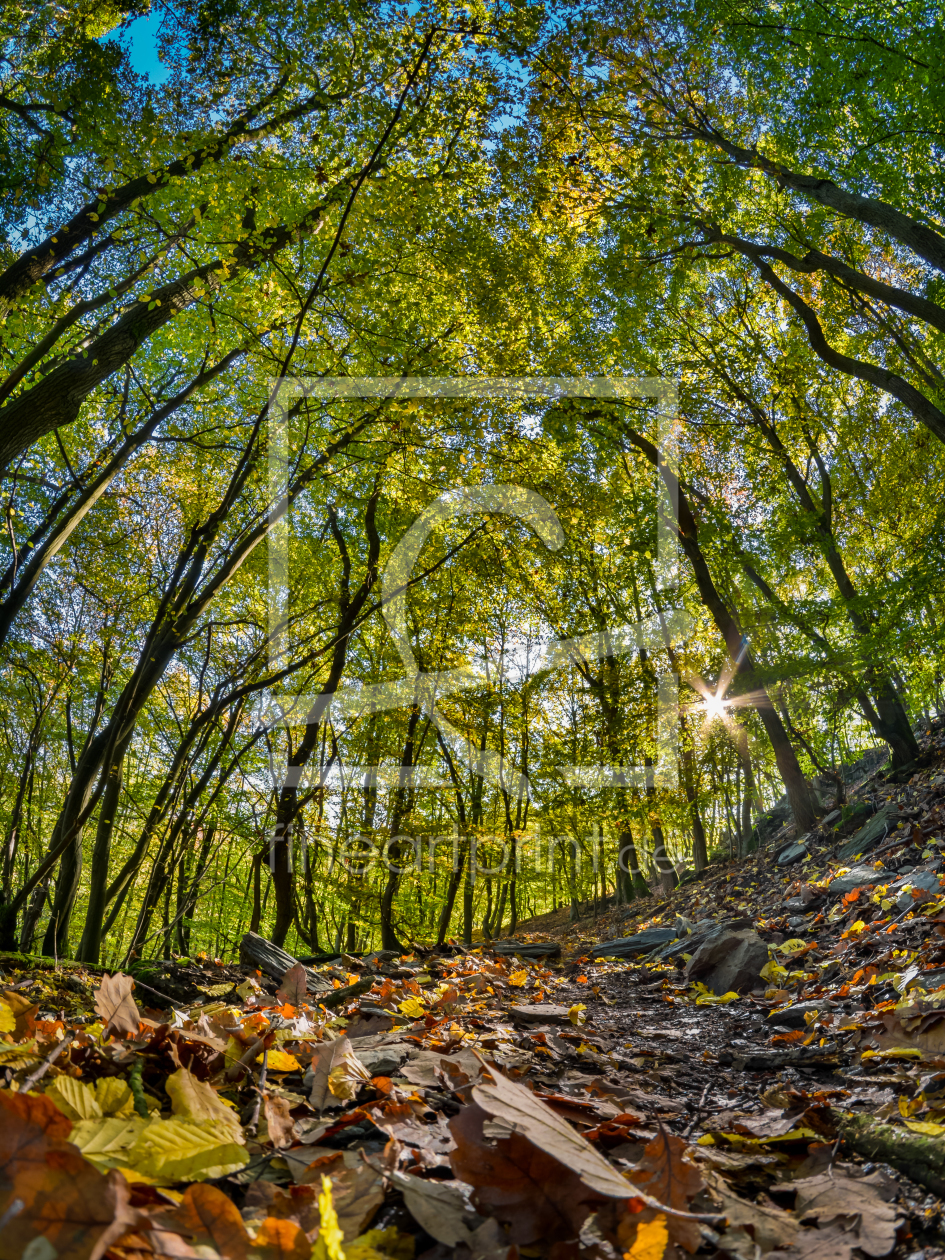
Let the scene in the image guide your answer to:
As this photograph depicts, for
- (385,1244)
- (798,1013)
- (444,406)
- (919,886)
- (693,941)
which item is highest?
(444,406)

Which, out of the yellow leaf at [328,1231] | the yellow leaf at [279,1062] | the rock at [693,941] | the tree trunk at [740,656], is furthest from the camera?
the tree trunk at [740,656]

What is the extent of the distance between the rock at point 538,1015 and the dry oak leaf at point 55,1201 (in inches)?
106

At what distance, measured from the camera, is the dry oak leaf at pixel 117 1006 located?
1597 millimetres

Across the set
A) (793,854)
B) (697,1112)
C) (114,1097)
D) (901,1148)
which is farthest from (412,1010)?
(793,854)

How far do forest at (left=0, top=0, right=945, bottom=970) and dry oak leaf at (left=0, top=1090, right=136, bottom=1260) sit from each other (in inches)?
137

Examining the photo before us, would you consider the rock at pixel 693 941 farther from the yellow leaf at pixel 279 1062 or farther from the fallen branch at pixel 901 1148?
the yellow leaf at pixel 279 1062

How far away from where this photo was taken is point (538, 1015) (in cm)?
301

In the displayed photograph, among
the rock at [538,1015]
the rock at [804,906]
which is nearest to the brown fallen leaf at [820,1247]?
the rock at [538,1015]

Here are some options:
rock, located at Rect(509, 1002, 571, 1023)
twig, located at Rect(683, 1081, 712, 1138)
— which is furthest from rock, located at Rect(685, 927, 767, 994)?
twig, located at Rect(683, 1081, 712, 1138)

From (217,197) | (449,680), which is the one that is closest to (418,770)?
(449,680)

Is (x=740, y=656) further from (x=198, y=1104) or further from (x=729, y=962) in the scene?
(x=198, y=1104)

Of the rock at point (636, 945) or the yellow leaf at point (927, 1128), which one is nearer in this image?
the yellow leaf at point (927, 1128)

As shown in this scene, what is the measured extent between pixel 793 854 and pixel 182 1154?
9.44m

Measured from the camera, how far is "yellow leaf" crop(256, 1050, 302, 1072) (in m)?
1.51
